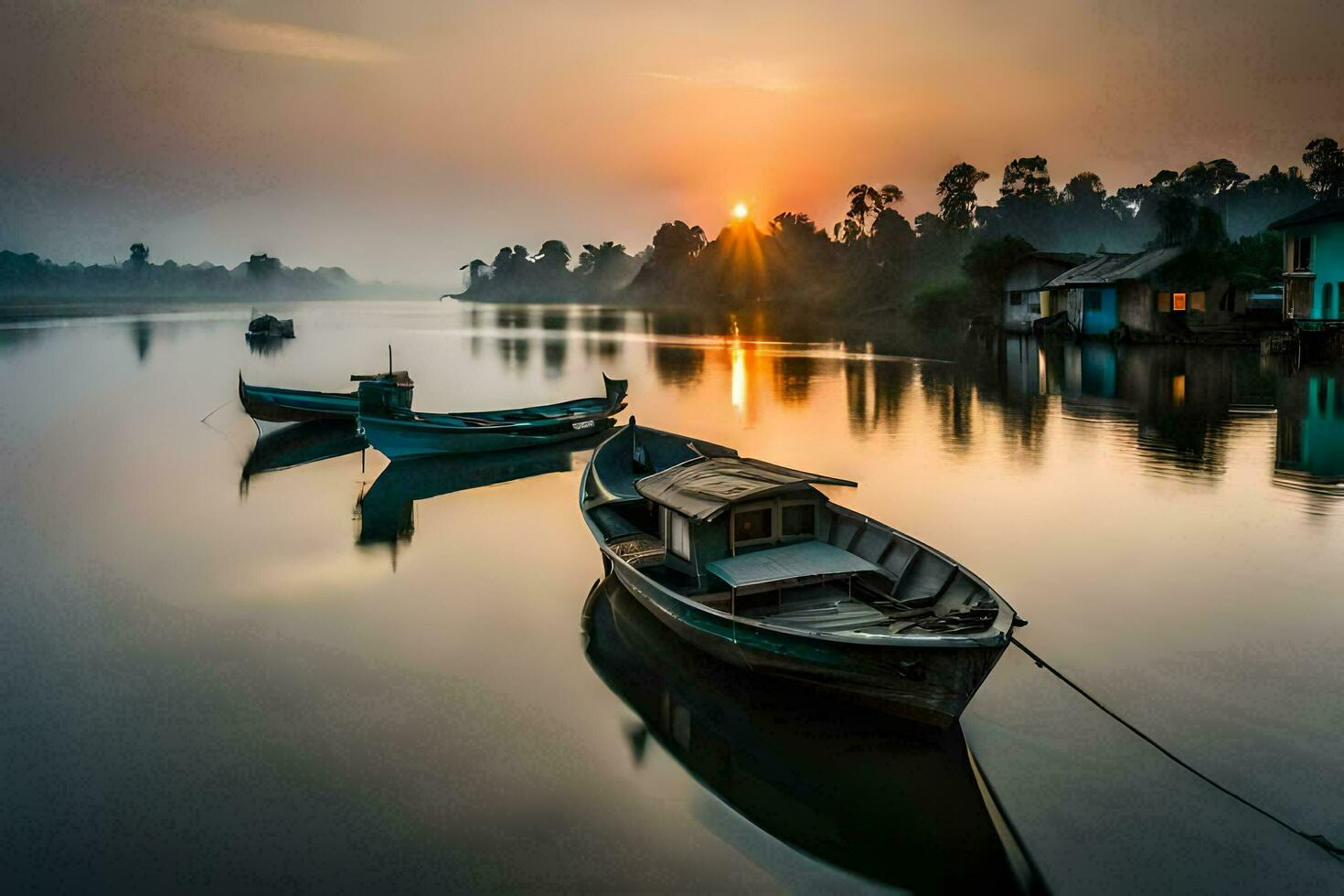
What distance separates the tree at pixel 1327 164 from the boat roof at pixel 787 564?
411ft

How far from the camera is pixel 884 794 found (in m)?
10.4

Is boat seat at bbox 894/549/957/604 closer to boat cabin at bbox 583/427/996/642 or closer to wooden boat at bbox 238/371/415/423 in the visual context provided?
boat cabin at bbox 583/427/996/642

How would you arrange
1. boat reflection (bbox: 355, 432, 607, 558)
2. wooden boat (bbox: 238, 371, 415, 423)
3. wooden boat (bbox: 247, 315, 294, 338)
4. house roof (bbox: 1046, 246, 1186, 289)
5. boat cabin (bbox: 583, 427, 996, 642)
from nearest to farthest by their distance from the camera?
boat cabin (bbox: 583, 427, 996, 642) < boat reflection (bbox: 355, 432, 607, 558) < wooden boat (bbox: 238, 371, 415, 423) < house roof (bbox: 1046, 246, 1186, 289) < wooden boat (bbox: 247, 315, 294, 338)

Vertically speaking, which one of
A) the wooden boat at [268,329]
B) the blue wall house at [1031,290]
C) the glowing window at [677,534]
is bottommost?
the glowing window at [677,534]

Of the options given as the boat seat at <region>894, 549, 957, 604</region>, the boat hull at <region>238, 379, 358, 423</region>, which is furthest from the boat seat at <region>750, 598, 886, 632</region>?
the boat hull at <region>238, 379, 358, 423</region>

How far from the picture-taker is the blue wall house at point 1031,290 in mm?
67062

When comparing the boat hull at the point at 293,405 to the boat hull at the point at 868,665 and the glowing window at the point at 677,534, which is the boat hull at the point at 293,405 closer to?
the glowing window at the point at 677,534

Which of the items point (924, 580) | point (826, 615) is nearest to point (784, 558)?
point (826, 615)

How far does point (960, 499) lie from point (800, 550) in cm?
1065

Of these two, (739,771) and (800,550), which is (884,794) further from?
(800,550)

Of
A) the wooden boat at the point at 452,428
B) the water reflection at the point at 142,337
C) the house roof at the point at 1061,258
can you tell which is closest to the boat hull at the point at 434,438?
the wooden boat at the point at 452,428

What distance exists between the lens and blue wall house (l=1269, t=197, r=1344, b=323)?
45.5 m

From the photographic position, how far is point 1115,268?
2339 inches

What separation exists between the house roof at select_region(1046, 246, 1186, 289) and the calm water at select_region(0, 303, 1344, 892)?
29.9 meters
